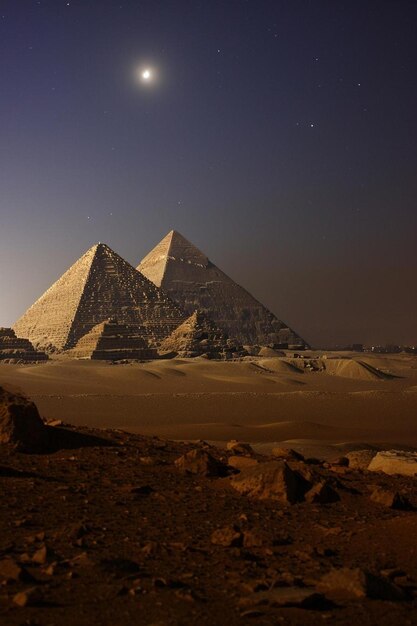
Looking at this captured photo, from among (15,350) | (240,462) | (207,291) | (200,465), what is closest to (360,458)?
(240,462)

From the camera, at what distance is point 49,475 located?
490 centimetres

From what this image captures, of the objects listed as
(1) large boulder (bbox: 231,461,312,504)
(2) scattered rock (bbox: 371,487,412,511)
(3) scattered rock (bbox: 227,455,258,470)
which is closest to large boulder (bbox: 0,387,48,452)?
(3) scattered rock (bbox: 227,455,258,470)

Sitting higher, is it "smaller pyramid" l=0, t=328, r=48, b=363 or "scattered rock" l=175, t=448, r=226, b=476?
"smaller pyramid" l=0, t=328, r=48, b=363

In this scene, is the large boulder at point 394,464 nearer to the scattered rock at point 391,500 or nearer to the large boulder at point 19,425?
the scattered rock at point 391,500

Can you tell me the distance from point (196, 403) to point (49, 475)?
14617 mm

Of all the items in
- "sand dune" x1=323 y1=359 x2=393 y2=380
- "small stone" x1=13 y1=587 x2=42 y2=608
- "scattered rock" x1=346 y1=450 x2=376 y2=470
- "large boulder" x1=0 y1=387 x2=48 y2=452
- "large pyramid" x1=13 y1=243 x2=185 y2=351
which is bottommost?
"scattered rock" x1=346 y1=450 x2=376 y2=470

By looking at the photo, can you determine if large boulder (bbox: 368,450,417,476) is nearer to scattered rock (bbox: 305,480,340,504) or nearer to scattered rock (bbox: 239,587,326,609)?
scattered rock (bbox: 305,480,340,504)

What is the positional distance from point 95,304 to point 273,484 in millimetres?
62717

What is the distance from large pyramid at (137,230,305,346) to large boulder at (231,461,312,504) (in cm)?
8925

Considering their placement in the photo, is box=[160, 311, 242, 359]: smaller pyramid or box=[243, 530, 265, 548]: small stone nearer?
box=[243, 530, 265, 548]: small stone

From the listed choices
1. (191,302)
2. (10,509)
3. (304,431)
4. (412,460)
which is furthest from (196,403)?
(191,302)

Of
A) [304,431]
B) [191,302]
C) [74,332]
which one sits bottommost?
[304,431]

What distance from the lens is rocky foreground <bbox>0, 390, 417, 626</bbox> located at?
8.83 ft

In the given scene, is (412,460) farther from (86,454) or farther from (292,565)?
(292,565)
